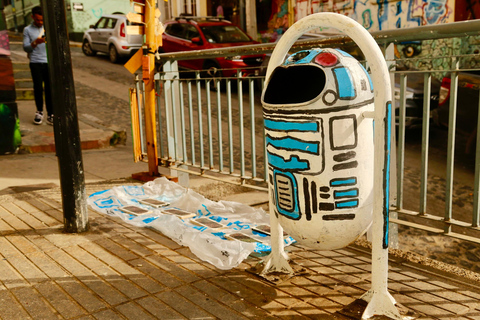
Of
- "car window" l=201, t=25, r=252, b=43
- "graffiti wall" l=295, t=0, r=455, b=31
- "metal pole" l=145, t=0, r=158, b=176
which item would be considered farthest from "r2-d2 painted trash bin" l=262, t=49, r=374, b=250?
"graffiti wall" l=295, t=0, r=455, b=31

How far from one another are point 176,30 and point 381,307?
13593mm

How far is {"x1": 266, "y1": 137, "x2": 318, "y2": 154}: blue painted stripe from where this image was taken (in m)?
2.42

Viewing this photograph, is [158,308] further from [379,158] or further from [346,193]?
[379,158]

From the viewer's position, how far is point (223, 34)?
46.7 ft

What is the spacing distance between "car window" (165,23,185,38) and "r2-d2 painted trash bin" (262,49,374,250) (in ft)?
41.6

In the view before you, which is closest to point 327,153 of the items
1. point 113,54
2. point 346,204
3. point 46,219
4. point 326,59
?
point 346,204

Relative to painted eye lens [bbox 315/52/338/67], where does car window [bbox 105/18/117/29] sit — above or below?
above

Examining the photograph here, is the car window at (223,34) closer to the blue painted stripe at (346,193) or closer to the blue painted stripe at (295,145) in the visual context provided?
the blue painted stripe at (295,145)

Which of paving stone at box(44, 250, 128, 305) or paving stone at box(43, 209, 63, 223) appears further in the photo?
paving stone at box(43, 209, 63, 223)

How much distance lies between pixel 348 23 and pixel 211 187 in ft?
10.5

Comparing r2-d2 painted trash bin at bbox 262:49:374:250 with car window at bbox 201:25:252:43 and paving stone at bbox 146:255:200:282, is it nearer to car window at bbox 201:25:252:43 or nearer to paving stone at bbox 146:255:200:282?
paving stone at bbox 146:255:200:282

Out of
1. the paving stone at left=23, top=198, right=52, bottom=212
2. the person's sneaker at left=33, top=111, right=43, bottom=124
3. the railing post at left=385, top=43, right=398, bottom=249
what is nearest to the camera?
the railing post at left=385, top=43, right=398, bottom=249

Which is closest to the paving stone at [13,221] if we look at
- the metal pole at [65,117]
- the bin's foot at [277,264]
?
the metal pole at [65,117]

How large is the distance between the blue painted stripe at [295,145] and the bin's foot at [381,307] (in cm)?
78
